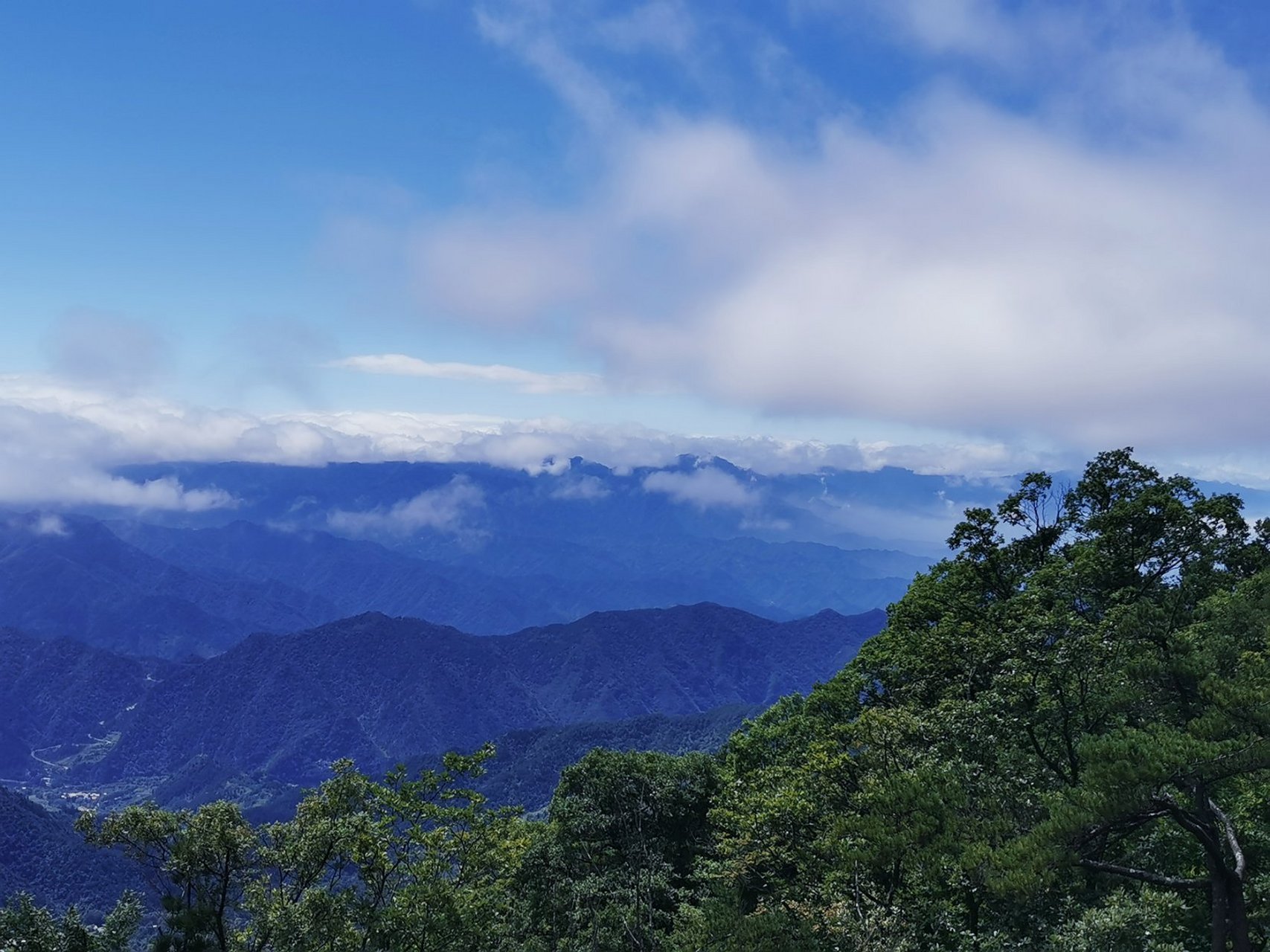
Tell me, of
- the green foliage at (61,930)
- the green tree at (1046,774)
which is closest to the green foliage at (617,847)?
the green tree at (1046,774)

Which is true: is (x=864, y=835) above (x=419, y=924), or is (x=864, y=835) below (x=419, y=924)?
above

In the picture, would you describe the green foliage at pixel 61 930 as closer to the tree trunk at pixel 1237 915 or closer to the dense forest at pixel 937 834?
the dense forest at pixel 937 834

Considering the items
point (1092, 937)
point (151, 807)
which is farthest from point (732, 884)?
point (151, 807)

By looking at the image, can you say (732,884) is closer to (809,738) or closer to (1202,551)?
(809,738)

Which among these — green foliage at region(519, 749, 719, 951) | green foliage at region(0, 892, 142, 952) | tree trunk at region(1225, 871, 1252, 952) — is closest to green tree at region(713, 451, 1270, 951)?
tree trunk at region(1225, 871, 1252, 952)

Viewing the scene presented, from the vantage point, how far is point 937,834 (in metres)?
22.1

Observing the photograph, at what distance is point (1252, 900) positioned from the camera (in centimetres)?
2055

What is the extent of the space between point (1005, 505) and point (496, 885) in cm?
4380

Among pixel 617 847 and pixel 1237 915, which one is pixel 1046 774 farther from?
pixel 617 847

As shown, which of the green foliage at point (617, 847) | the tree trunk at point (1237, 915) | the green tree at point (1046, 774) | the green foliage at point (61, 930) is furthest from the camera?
the green foliage at point (617, 847)

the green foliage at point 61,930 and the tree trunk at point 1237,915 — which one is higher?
the tree trunk at point 1237,915

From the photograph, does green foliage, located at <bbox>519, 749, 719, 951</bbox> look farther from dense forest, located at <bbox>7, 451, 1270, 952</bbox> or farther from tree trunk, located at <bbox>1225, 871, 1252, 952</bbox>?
tree trunk, located at <bbox>1225, 871, 1252, 952</bbox>

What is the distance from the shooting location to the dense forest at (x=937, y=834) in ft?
61.3

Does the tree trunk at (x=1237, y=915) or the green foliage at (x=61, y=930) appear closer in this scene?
the tree trunk at (x=1237, y=915)
